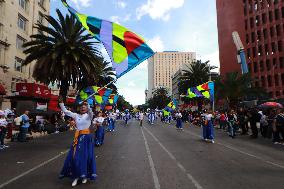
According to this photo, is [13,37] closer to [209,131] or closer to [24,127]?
[24,127]

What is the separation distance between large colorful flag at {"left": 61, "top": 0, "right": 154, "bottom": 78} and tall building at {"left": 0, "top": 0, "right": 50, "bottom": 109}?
19.5 meters

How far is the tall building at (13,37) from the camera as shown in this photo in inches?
1190

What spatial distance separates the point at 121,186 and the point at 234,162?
5.03 meters

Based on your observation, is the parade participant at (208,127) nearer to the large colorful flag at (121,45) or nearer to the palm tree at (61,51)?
the large colorful flag at (121,45)

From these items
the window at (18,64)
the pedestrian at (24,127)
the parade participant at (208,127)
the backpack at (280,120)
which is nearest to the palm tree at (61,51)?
the window at (18,64)

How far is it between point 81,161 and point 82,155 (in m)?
0.14

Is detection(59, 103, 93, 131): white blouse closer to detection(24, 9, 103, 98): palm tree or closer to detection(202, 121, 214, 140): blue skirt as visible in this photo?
detection(202, 121, 214, 140): blue skirt

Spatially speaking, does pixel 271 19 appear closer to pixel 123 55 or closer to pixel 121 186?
pixel 123 55

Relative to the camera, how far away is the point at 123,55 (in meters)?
11.3

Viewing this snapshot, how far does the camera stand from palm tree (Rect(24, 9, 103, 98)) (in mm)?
27797

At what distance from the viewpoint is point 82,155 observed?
707 cm

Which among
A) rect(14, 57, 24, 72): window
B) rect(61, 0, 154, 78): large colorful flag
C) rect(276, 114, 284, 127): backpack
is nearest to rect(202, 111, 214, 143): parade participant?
Result: rect(276, 114, 284, 127): backpack

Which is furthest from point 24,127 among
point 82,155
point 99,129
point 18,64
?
point 18,64

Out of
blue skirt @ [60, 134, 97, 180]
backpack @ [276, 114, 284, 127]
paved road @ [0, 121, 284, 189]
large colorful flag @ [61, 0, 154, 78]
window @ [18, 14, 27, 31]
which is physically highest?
window @ [18, 14, 27, 31]
